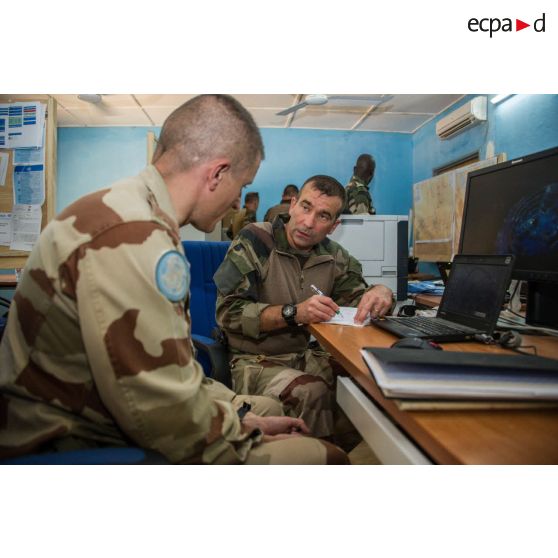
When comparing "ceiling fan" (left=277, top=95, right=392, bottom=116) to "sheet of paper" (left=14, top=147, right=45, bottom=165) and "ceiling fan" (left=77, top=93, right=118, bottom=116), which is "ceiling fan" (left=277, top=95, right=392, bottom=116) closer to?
"ceiling fan" (left=77, top=93, right=118, bottom=116)

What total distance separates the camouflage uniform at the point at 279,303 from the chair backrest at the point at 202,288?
169mm

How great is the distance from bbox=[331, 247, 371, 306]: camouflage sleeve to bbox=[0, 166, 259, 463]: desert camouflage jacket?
3.40 ft

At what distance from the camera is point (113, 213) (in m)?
0.53

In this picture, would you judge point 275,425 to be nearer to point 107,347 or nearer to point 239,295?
point 107,347

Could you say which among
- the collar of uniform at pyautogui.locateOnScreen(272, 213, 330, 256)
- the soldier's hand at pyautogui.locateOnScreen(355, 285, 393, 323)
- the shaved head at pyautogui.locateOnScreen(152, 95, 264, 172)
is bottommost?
the soldier's hand at pyautogui.locateOnScreen(355, 285, 393, 323)

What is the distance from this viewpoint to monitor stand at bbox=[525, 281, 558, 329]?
1.07m

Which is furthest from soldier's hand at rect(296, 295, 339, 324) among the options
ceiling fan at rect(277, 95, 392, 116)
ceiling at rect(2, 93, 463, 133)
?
ceiling at rect(2, 93, 463, 133)

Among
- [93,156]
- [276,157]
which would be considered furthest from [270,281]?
[93,156]

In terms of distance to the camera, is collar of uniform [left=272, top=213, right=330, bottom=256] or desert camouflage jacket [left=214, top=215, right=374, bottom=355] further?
collar of uniform [left=272, top=213, right=330, bottom=256]

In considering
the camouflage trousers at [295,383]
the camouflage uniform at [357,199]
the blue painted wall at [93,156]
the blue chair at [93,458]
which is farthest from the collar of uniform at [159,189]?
the blue painted wall at [93,156]

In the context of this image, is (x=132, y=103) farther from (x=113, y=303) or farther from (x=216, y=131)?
(x=113, y=303)

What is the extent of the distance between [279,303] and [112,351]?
3.20 feet

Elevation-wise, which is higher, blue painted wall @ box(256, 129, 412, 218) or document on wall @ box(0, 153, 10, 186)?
blue painted wall @ box(256, 129, 412, 218)
